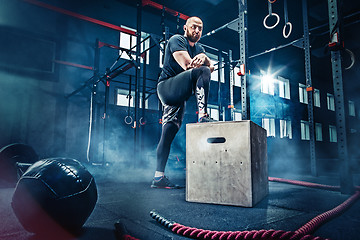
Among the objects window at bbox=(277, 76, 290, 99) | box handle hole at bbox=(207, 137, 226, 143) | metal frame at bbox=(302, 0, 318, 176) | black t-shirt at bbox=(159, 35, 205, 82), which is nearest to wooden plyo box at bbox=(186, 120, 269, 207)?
box handle hole at bbox=(207, 137, 226, 143)

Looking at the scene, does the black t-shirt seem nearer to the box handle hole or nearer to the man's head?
the man's head

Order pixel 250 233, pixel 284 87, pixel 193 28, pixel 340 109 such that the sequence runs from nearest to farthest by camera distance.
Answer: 1. pixel 250 233
2. pixel 340 109
3. pixel 193 28
4. pixel 284 87

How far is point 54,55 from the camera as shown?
652cm

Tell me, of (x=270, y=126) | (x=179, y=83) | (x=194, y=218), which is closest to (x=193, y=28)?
(x=179, y=83)

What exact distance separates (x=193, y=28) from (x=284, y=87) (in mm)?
11410

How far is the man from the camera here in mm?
1787

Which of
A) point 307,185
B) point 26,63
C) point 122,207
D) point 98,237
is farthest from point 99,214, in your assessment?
point 26,63

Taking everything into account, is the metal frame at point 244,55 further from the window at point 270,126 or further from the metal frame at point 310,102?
the window at point 270,126

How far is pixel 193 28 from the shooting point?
205 centimetres

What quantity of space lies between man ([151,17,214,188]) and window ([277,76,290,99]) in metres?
10.9

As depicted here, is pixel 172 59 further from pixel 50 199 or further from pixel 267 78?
pixel 267 78

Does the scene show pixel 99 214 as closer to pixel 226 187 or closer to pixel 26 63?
A: pixel 226 187

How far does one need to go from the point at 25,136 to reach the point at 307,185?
6492 mm

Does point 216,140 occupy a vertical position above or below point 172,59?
below
